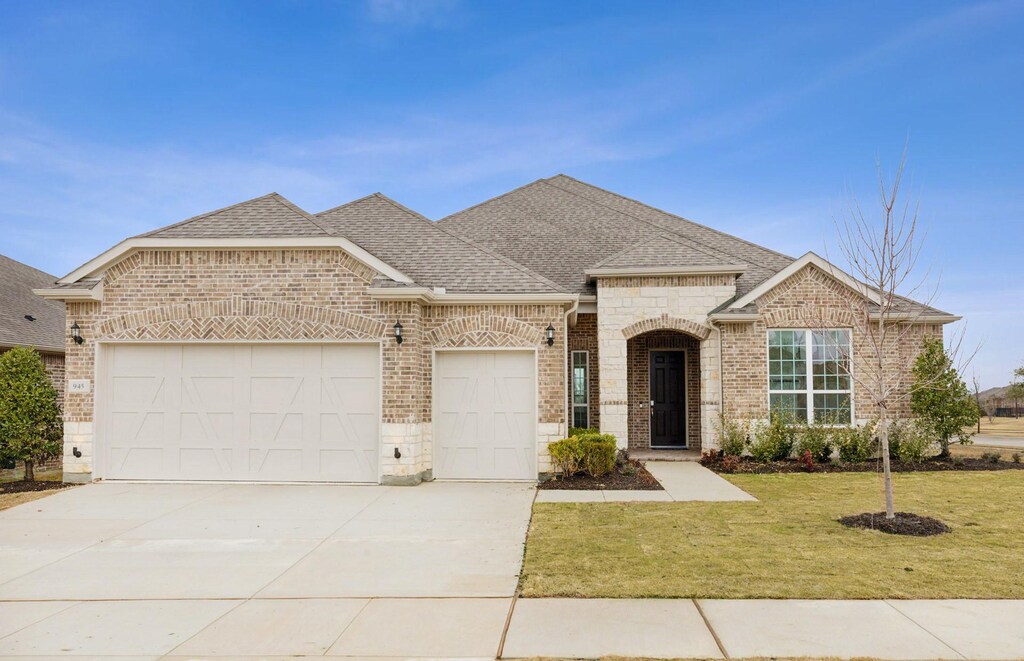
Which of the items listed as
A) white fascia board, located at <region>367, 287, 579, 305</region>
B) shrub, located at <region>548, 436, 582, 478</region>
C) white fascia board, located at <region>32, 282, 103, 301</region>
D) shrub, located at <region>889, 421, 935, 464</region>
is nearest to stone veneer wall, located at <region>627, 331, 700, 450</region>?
shrub, located at <region>889, 421, 935, 464</region>

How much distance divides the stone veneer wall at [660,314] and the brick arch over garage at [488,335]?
2.82 m

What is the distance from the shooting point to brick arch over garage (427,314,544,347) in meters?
11.8

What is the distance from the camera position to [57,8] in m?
11.5

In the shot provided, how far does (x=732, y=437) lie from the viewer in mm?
13609

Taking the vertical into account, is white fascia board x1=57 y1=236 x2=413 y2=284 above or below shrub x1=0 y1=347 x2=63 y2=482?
above

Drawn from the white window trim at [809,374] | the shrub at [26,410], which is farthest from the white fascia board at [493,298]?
the shrub at [26,410]

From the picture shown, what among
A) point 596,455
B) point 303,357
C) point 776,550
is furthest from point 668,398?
point 776,550

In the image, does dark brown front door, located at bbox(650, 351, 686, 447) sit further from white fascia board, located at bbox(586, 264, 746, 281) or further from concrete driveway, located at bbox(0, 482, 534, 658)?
concrete driveway, located at bbox(0, 482, 534, 658)

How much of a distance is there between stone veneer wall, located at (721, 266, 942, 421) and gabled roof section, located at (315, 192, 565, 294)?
457 cm

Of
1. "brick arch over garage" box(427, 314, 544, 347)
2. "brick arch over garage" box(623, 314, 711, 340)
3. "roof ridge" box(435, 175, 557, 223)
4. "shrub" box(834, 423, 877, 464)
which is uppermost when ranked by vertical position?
"roof ridge" box(435, 175, 557, 223)

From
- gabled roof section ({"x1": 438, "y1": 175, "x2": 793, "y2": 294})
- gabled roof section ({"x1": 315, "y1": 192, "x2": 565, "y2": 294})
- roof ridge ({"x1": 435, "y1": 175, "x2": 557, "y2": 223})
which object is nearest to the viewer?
gabled roof section ({"x1": 315, "y1": 192, "x2": 565, "y2": 294})

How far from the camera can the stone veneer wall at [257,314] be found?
11070 millimetres

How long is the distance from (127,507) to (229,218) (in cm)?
536

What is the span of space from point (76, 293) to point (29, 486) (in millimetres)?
3493
